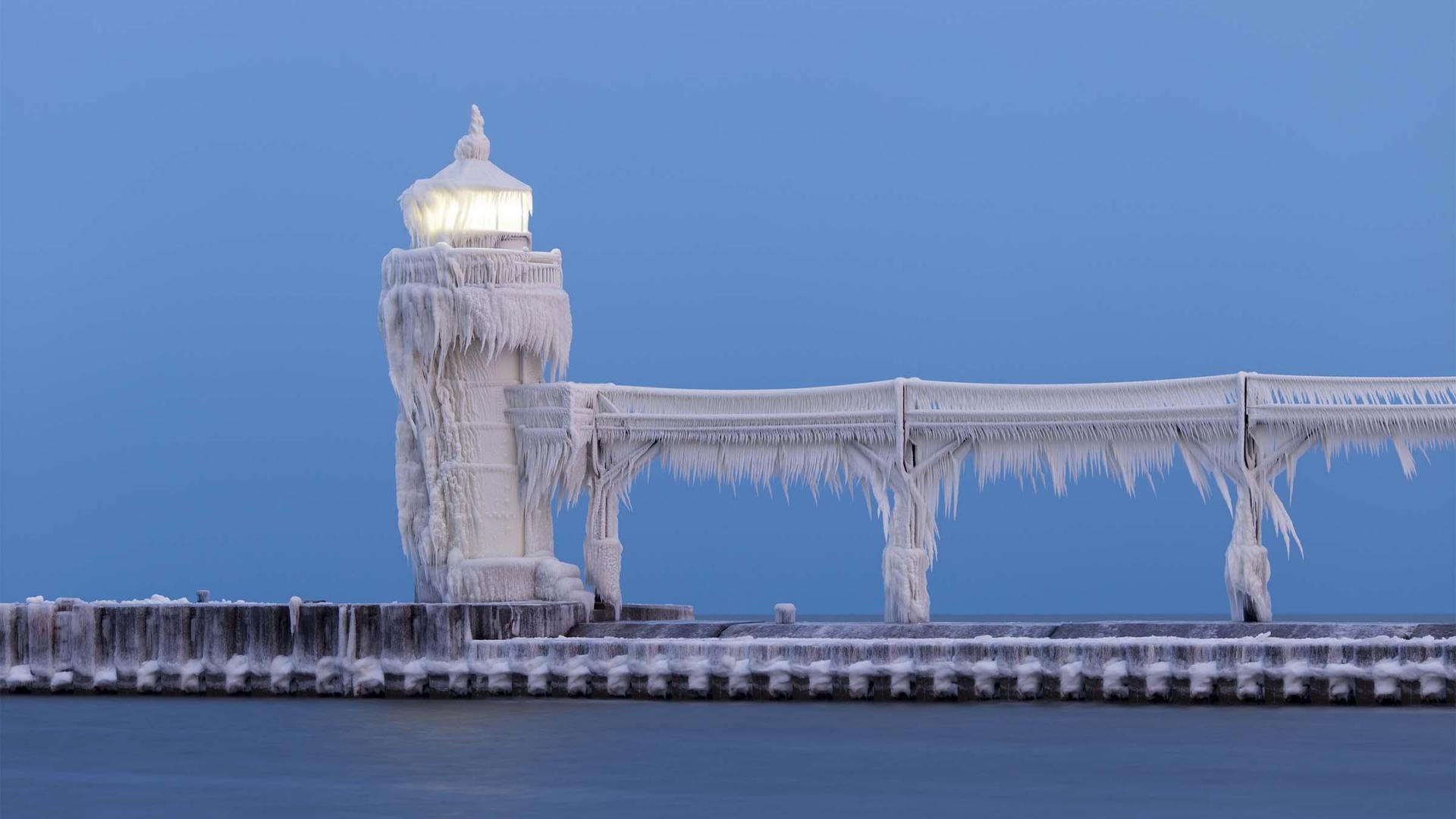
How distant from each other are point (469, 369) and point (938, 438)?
7603mm

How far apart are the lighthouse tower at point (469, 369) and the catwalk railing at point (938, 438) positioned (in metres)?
0.61

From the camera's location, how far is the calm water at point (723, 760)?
29578mm

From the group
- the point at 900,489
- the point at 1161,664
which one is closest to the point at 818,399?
the point at 900,489

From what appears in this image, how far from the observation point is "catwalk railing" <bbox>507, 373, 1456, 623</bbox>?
38000 millimetres

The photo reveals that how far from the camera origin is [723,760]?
33.0 metres

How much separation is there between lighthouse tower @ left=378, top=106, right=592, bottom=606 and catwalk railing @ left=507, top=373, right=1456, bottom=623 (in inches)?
24.2

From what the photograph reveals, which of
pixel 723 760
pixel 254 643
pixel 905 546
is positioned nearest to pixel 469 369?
pixel 254 643

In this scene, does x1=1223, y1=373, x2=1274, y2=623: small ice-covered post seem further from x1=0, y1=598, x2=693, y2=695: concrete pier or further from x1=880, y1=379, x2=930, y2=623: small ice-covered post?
x1=0, y1=598, x2=693, y2=695: concrete pier

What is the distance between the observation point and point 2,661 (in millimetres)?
41938

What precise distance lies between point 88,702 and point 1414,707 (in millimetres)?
19798

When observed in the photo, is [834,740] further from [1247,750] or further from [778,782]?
[1247,750]

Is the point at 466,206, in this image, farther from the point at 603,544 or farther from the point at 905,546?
the point at 905,546

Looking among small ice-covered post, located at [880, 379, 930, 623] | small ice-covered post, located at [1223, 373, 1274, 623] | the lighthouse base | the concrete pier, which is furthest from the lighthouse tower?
small ice-covered post, located at [1223, 373, 1274, 623]

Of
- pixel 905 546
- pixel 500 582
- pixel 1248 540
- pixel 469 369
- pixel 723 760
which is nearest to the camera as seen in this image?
pixel 723 760
